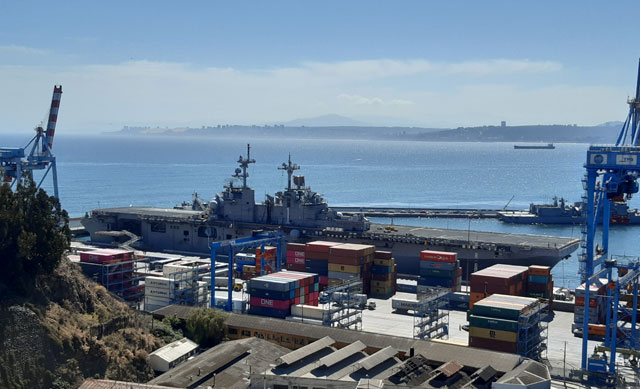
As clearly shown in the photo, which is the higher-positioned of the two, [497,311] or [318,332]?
[497,311]

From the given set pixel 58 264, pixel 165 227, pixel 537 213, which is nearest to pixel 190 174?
pixel 537 213

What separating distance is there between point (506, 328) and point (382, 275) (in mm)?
18119

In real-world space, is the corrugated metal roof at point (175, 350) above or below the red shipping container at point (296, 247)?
below

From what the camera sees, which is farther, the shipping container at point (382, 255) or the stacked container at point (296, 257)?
the stacked container at point (296, 257)

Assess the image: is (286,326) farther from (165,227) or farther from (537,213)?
(537,213)

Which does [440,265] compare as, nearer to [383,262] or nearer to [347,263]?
[383,262]

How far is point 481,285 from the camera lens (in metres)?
49.7

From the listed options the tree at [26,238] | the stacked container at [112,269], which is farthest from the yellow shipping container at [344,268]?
the tree at [26,238]

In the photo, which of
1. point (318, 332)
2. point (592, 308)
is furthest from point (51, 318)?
point (592, 308)

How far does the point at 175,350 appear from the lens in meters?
40.2

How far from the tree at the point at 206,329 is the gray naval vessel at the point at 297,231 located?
2537cm

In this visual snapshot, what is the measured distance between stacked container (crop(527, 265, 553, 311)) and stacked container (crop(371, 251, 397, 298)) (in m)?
10.9

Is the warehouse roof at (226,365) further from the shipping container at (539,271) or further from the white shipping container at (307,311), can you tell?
the shipping container at (539,271)

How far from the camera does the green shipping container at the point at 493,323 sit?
Answer: 40312mm
